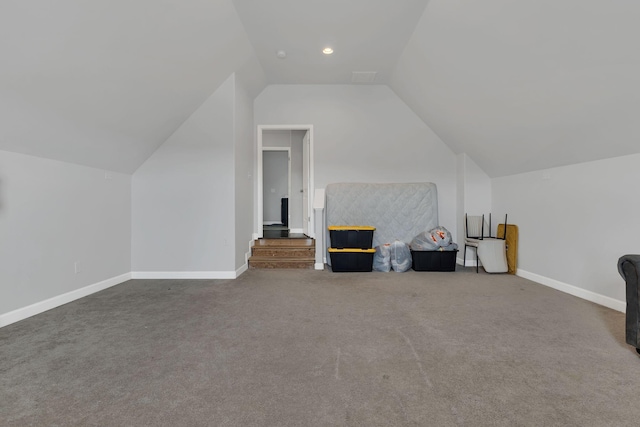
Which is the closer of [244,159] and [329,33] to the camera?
[329,33]

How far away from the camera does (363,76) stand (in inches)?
195

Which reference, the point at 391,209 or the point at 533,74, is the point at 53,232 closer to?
the point at 391,209

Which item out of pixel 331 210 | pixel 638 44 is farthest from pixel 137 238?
pixel 638 44

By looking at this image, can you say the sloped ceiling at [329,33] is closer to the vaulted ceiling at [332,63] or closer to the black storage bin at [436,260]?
the vaulted ceiling at [332,63]

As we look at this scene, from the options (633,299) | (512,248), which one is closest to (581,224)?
(512,248)

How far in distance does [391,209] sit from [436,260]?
107 centimetres

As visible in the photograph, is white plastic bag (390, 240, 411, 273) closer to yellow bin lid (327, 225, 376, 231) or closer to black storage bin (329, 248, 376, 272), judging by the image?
black storage bin (329, 248, 376, 272)

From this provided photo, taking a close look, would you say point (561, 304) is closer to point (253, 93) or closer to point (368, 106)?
point (368, 106)

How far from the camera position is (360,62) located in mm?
4480

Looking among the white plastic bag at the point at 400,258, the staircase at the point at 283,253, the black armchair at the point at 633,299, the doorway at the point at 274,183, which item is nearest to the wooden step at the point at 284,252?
the staircase at the point at 283,253

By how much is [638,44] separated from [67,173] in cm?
482

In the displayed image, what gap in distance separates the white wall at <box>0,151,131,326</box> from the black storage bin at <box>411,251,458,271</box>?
13.6ft

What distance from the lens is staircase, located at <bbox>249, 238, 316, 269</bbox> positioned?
4824mm

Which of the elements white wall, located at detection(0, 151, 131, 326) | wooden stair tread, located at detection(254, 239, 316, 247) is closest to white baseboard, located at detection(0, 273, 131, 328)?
white wall, located at detection(0, 151, 131, 326)
